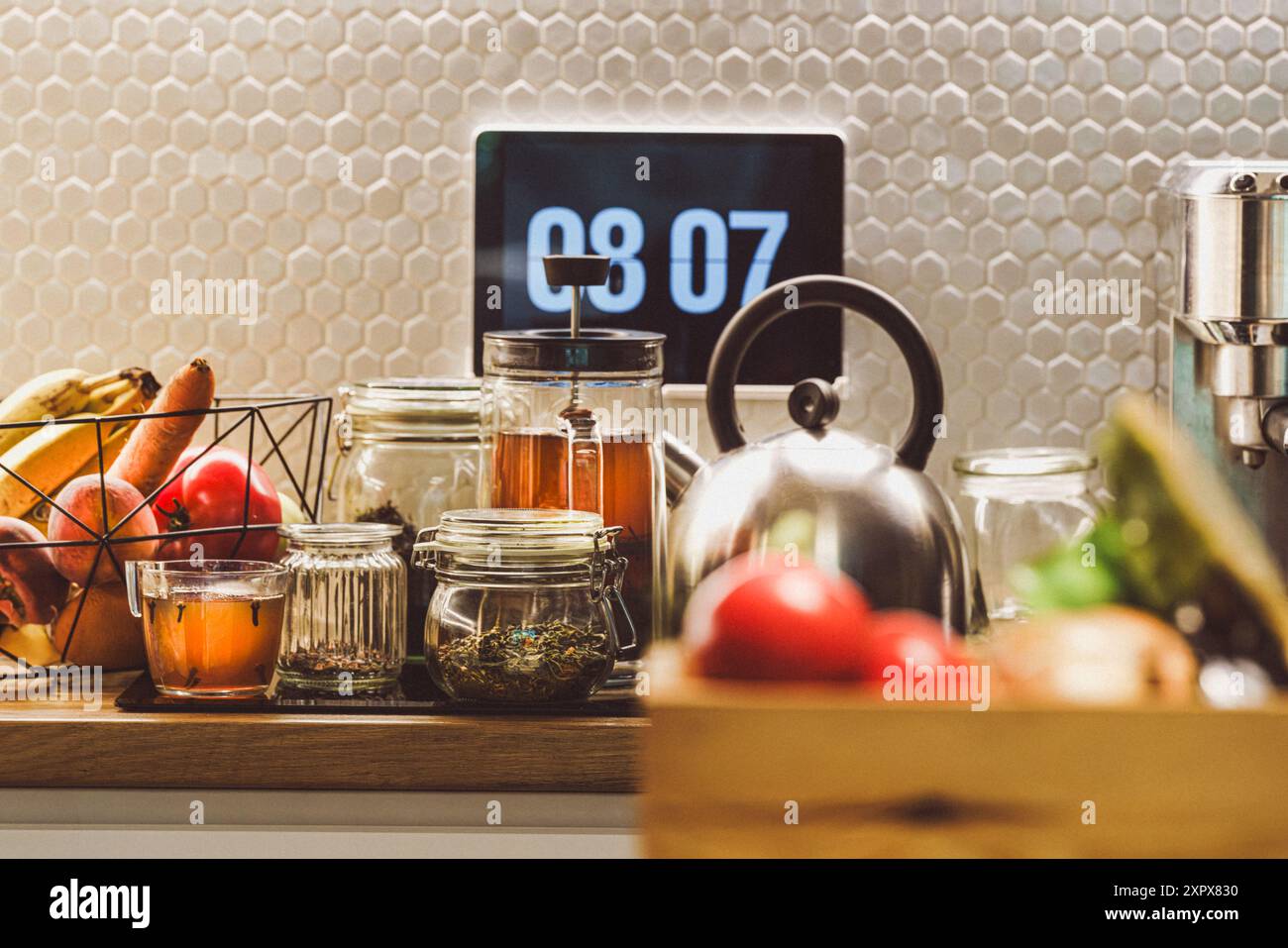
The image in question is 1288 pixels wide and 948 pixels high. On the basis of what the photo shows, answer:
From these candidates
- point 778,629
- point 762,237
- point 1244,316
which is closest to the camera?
point 778,629

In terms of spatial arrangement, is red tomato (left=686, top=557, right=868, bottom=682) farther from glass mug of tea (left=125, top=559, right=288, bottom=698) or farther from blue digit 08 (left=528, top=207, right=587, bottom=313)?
blue digit 08 (left=528, top=207, right=587, bottom=313)

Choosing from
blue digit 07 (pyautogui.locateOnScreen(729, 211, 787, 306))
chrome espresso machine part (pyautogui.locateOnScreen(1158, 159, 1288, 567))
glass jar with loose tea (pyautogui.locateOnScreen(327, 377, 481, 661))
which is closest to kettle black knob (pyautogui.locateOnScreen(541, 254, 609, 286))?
glass jar with loose tea (pyautogui.locateOnScreen(327, 377, 481, 661))

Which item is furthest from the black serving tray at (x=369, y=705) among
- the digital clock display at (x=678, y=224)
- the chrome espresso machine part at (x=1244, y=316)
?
the digital clock display at (x=678, y=224)

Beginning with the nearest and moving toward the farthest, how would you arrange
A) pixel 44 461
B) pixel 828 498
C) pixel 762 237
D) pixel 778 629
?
1. pixel 778 629
2. pixel 828 498
3. pixel 44 461
4. pixel 762 237

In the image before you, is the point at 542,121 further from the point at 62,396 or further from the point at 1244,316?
the point at 1244,316

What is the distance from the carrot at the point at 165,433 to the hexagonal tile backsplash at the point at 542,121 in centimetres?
62

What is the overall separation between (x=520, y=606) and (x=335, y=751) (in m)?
0.12

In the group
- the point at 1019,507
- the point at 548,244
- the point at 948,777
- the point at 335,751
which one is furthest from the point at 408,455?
the point at 548,244

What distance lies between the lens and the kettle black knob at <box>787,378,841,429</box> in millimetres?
775

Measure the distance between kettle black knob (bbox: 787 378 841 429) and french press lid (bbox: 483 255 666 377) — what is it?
0.09m

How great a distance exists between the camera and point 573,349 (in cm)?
81
